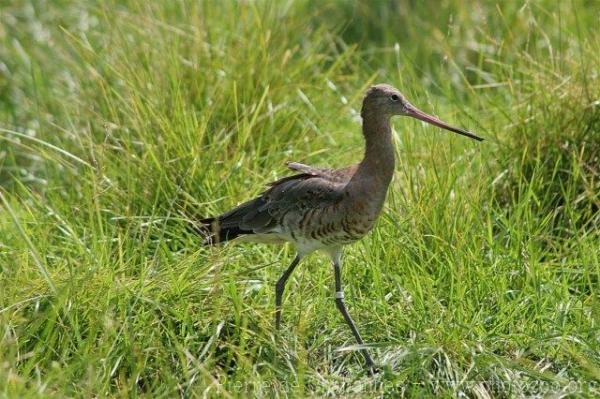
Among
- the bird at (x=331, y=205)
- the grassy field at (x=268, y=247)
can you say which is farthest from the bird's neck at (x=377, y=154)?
the grassy field at (x=268, y=247)

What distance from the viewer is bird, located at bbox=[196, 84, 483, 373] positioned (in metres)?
4.91

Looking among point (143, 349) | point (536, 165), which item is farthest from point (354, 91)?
point (143, 349)

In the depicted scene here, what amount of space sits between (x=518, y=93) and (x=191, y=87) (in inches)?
66.2

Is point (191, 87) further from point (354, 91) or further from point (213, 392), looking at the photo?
point (213, 392)

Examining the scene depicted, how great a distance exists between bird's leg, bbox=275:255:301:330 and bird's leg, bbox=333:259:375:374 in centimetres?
17

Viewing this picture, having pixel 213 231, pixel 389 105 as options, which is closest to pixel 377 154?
pixel 389 105

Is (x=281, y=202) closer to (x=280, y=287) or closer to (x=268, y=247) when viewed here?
(x=280, y=287)

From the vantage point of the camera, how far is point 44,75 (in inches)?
284

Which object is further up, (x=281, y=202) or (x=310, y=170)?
(x=310, y=170)

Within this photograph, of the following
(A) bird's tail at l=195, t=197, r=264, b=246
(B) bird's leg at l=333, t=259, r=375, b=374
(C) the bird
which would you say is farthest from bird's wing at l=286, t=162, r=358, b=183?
(B) bird's leg at l=333, t=259, r=375, b=374

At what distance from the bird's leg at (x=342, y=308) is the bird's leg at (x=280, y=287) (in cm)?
17

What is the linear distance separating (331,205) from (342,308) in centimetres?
43

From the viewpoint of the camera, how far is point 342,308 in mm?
4934

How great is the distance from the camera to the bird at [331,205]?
4.91 metres
